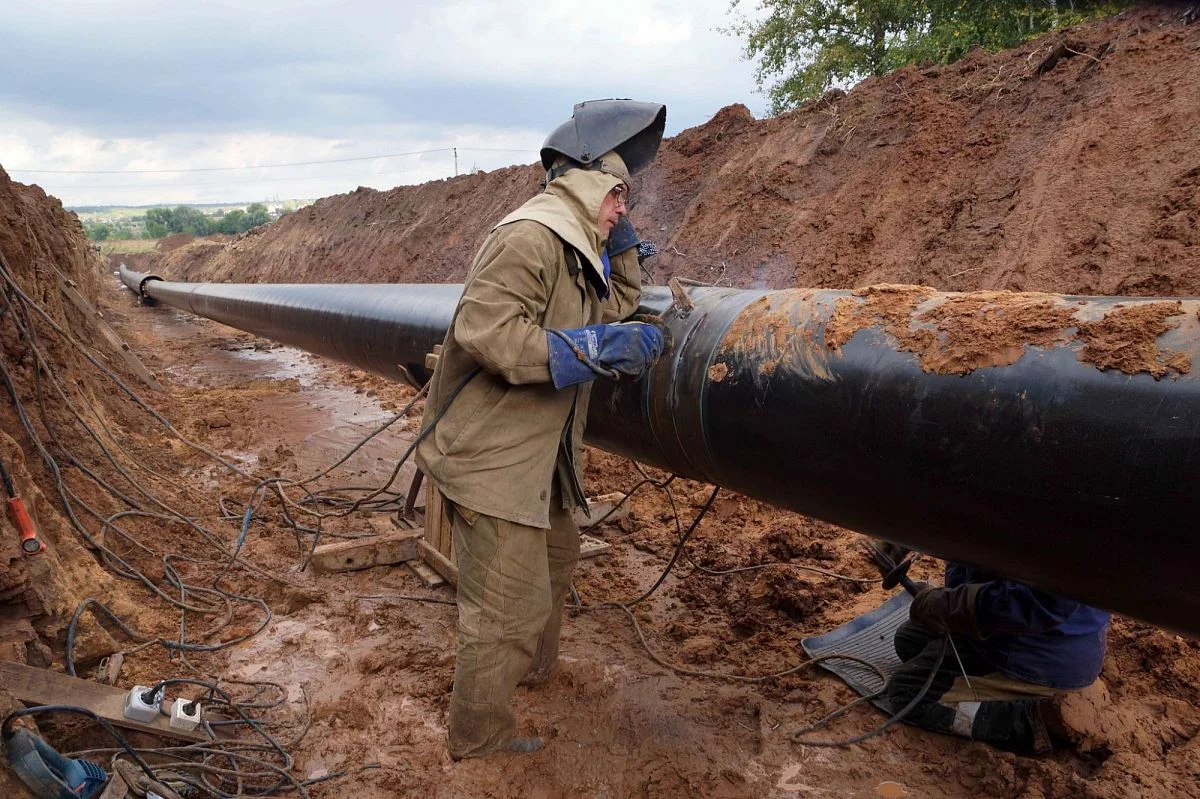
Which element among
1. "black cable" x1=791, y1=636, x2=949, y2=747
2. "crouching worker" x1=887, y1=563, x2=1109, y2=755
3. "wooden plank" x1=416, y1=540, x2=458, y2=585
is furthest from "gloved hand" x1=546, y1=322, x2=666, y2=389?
"wooden plank" x1=416, y1=540, x2=458, y2=585

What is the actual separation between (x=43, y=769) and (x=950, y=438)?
2.36m

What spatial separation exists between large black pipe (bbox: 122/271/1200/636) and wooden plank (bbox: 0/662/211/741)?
1.80 metres

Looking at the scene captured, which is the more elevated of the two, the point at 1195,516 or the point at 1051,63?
the point at 1051,63

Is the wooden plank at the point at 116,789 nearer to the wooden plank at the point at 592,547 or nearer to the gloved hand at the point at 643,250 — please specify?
the gloved hand at the point at 643,250

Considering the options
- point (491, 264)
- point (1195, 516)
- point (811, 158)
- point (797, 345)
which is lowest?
point (1195, 516)

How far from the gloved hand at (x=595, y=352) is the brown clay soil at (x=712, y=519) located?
0.60 meters

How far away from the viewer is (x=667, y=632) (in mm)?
3602

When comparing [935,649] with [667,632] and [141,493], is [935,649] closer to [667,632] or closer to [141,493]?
[667,632]

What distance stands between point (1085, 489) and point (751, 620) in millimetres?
2327

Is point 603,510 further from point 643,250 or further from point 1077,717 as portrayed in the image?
point 1077,717

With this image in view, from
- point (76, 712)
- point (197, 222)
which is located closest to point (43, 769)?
point (76, 712)

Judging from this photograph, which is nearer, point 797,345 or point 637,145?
point 797,345

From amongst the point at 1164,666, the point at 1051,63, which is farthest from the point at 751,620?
the point at 1051,63

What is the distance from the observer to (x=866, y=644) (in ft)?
10.9
